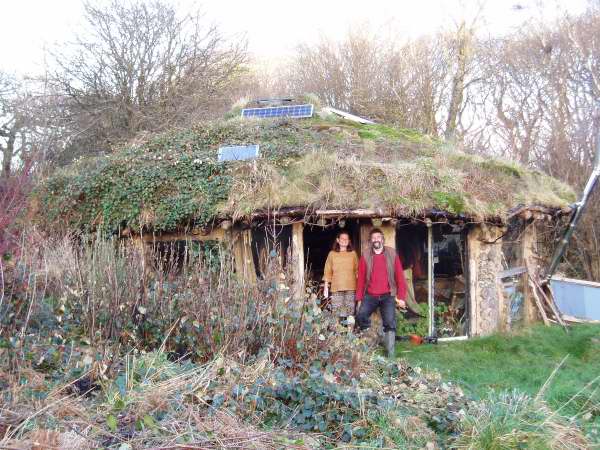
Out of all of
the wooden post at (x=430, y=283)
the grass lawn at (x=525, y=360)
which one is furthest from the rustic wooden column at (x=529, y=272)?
the wooden post at (x=430, y=283)

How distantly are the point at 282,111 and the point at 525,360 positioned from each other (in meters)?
7.74

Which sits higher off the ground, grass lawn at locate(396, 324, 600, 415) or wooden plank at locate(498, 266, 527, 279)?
wooden plank at locate(498, 266, 527, 279)

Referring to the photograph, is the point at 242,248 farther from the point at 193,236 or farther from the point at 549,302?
the point at 549,302

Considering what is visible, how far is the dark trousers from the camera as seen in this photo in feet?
27.7

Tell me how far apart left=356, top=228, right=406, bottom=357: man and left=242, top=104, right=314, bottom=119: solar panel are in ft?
18.8

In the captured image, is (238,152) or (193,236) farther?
(238,152)

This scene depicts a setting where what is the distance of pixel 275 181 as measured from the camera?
9.50 meters

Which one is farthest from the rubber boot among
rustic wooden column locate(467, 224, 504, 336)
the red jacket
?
rustic wooden column locate(467, 224, 504, 336)

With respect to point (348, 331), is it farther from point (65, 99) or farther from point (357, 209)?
point (65, 99)

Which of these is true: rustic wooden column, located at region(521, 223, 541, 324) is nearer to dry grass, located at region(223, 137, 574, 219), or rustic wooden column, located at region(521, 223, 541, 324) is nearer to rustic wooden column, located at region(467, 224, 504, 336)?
dry grass, located at region(223, 137, 574, 219)

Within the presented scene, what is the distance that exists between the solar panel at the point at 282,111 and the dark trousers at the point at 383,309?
6.13 meters

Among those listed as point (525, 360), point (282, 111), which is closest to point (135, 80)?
point (282, 111)

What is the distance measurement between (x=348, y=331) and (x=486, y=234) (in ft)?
17.3

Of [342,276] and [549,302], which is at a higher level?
[342,276]
